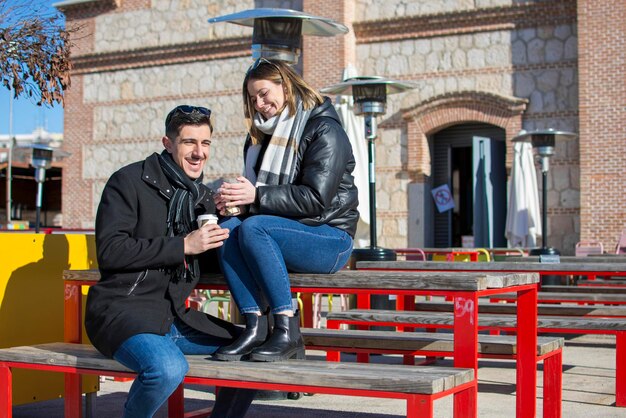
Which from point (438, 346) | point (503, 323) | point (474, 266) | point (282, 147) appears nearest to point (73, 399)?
point (282, 147)

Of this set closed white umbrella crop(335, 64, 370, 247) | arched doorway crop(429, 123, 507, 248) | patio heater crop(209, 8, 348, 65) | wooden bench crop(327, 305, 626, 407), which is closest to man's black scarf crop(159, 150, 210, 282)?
wooden bench crop(327, 305, 626, 407)

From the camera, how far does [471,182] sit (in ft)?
66.6

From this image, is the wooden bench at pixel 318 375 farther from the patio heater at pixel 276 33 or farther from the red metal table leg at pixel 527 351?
the patio heater at pixel 276 33

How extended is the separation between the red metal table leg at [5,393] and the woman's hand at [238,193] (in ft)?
4.29

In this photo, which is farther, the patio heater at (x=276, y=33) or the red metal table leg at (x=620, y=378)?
the patio heater at (x=276, y=33)

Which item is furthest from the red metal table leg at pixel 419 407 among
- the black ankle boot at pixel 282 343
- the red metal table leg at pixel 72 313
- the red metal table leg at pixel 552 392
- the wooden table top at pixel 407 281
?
the red metal table leg at pixel 72 313

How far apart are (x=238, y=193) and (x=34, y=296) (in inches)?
70.9

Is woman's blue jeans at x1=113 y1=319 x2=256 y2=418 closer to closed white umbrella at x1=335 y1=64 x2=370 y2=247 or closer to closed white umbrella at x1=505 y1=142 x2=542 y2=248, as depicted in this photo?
closed white umbrella at x1=335 y1=64 x2=370 y2=247

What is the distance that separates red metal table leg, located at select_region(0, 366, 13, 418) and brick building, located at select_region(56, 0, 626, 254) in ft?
48.1

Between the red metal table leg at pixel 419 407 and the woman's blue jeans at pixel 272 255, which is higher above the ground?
the woman's blue jeans at pixel 272 255

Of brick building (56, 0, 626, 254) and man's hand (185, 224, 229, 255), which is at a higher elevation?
brick building (56, 0, 626, 254)

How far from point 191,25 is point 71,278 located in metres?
18.7

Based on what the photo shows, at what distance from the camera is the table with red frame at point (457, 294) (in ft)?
12.1

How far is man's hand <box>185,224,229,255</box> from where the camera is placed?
390 cm
